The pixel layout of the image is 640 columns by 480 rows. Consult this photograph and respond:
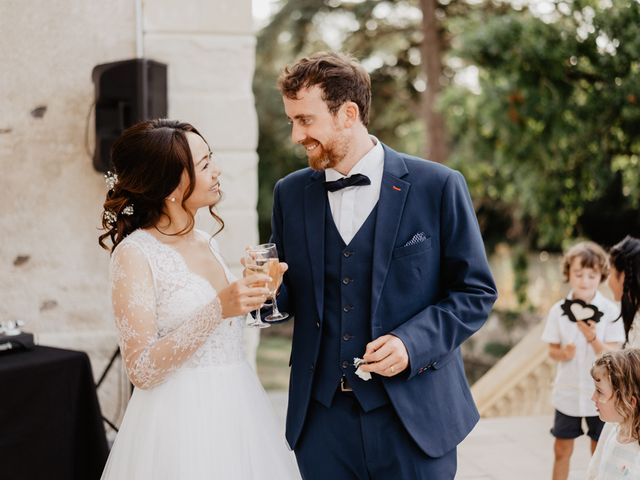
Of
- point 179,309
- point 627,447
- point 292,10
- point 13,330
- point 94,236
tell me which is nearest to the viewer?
point 179,309

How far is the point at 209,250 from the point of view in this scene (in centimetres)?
263

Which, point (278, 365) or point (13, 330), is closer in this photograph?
point (13, 330)

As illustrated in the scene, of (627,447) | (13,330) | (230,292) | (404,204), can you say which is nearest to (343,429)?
(230,292)

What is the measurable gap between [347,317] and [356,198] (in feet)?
1.15

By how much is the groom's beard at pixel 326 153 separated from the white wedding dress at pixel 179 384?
51 cm

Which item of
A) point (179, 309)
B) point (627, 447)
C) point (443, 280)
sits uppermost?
point (443, 280)

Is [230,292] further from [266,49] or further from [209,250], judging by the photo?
[266,49]

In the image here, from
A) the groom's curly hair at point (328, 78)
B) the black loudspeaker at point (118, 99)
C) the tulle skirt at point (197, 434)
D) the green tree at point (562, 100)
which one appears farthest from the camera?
the green tree at point (562, 100)

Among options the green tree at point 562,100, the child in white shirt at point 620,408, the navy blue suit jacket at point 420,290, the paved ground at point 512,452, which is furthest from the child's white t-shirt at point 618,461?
the green tree at point 562,100

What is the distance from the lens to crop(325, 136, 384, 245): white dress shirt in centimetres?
225

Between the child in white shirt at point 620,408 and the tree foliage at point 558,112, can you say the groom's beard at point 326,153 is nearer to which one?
the child in white shirt at point 620,408

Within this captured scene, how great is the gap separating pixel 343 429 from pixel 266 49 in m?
11.0

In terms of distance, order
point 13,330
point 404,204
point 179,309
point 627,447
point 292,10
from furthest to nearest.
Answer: point 292,10 → point 13,330 → point 627,447 → point 179,309 → point 404,204

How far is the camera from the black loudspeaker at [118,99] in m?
4.06
